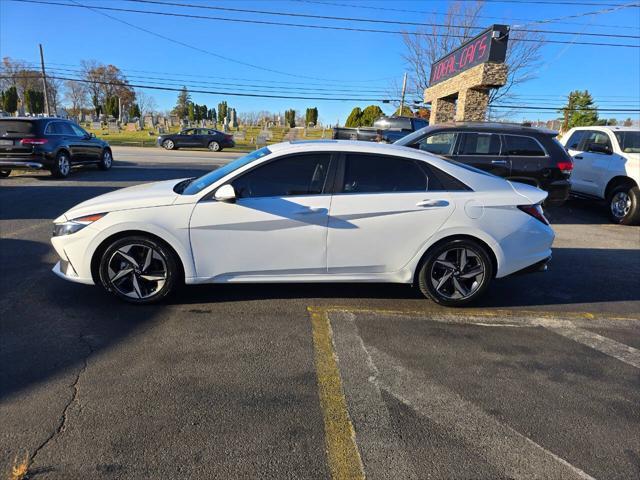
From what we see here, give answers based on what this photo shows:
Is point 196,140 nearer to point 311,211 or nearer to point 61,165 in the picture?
point 61,165

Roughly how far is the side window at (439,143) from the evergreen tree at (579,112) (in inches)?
2026

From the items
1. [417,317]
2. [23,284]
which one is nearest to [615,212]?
[417,317]

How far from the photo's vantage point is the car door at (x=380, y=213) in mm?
3959

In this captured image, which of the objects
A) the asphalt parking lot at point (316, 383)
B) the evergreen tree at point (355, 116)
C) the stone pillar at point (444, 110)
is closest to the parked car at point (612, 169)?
the asphalt parking lot at point (316, 383)

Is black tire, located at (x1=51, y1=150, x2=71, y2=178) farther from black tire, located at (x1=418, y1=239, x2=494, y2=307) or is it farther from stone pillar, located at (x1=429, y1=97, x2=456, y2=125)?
stone pillar, located at (x1=429, y1=97, x2=456, y2=125)

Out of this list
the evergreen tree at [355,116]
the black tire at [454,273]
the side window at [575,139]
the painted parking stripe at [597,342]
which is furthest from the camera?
the evergreen tree at [355,116]

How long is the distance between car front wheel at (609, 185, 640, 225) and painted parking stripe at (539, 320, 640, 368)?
233 inches

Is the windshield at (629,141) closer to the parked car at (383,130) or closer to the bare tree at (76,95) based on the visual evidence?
the parked car at (383,130)

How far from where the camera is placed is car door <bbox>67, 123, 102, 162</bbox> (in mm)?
12680

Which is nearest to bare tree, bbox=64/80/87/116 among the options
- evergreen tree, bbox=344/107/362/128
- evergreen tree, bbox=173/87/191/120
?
evergreen tree, bbox=173/87/191/120

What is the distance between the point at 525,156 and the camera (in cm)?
751

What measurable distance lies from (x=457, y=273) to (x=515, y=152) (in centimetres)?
430

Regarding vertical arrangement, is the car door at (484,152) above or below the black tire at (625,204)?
above

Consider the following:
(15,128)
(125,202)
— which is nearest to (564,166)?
(125,202)
